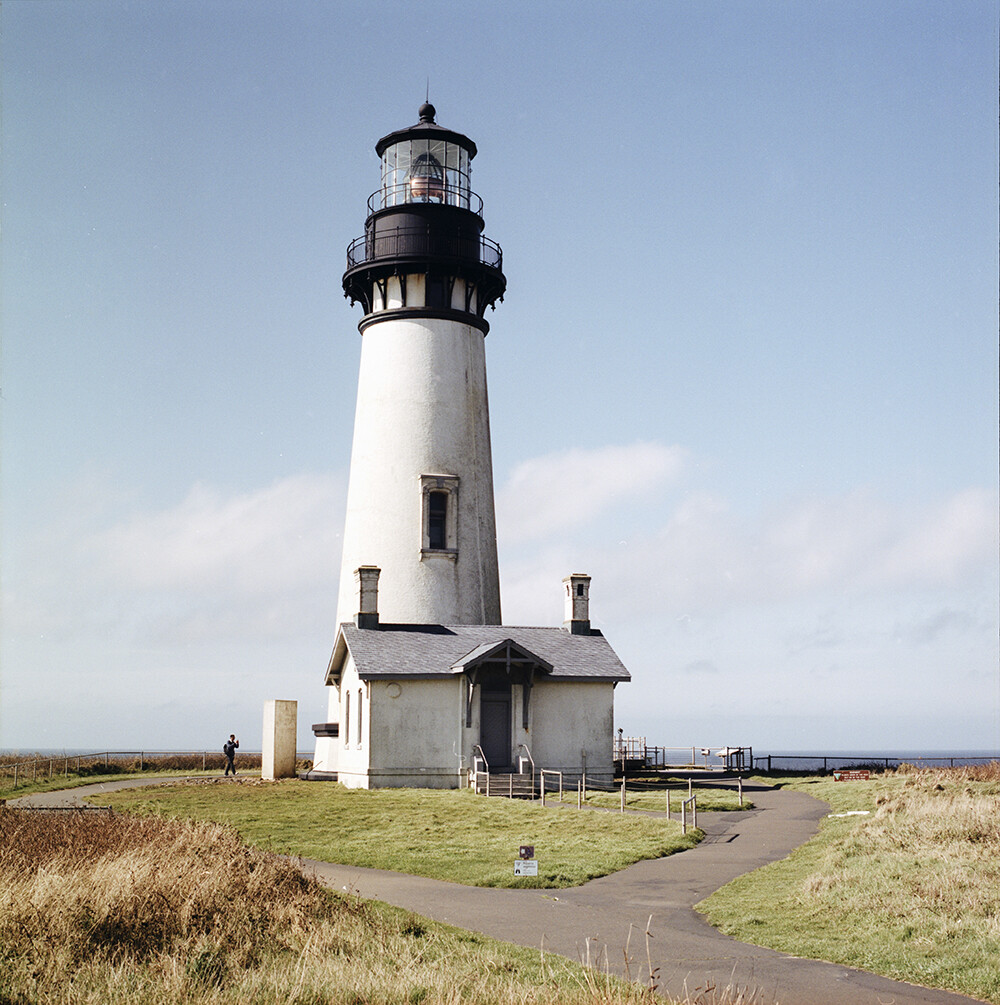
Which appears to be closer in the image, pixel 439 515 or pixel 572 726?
pixel 572 726

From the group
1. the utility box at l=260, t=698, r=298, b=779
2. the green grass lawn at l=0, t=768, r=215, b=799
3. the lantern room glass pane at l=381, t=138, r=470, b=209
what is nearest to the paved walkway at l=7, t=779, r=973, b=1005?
the green grass lawn at l=0, t=768, r=215, b=799

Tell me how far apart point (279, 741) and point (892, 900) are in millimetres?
28328

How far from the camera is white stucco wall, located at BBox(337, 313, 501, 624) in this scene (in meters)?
38.1

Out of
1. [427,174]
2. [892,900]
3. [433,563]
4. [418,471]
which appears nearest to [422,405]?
[418,471]

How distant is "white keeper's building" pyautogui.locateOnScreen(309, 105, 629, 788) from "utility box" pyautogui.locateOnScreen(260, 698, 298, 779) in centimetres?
143

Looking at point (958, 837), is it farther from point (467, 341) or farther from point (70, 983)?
point (467, 341)

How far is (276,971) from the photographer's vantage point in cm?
1025

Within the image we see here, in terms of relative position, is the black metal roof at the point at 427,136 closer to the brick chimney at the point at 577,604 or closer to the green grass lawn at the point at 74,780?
the brick chimney at the point at 577,604

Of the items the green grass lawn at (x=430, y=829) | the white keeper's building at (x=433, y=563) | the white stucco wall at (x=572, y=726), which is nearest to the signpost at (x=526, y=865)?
the green grass lawn at (x=430, y=829)

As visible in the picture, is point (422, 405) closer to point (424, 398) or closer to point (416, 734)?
point (424, 398)

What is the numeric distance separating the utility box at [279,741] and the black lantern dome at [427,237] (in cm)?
1345

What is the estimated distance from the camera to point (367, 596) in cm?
3672

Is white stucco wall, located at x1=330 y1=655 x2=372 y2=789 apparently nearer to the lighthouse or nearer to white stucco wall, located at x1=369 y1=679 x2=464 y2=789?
white stucco wall, located at x1=369 y1=679 x2=464 y2=789

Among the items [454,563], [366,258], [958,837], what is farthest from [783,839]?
[366,258]
